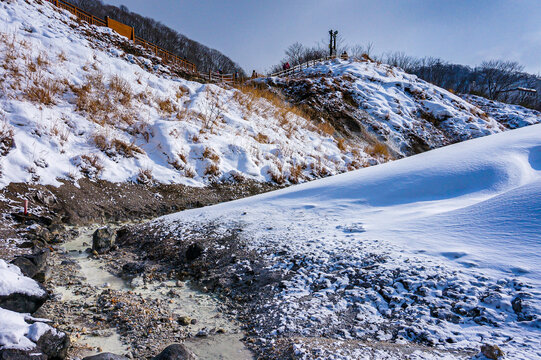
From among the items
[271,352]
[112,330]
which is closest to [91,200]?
[112,330]

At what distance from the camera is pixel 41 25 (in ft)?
31.7

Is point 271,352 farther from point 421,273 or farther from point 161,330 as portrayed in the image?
point 421,273

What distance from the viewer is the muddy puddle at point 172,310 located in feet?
7.07

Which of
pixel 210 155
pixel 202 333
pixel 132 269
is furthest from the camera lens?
pixel 210 155

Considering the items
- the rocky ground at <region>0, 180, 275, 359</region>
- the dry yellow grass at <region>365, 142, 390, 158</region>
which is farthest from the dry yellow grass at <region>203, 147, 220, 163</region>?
the dry yellow grass at <region>365, 142, 390, 158</region>

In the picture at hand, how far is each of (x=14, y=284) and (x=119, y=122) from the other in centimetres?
651

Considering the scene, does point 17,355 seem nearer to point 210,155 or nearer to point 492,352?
point 492,352

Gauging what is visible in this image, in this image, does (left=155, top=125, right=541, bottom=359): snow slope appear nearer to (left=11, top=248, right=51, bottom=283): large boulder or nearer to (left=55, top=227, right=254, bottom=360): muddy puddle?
(left=55, top=227, right=254, bottom=360): muddy puddle

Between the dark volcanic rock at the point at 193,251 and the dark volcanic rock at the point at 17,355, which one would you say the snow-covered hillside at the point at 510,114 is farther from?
the dark volcanic rock at the point at 17,355

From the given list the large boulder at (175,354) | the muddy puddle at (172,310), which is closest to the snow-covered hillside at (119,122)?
the muddy puddle at (172,310)

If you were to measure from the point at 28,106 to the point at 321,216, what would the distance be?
6659 mm

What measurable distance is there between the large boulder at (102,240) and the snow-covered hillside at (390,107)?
12.4 meters

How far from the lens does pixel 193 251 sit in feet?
12.3

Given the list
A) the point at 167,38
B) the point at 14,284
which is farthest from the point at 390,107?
the point at 167,38
